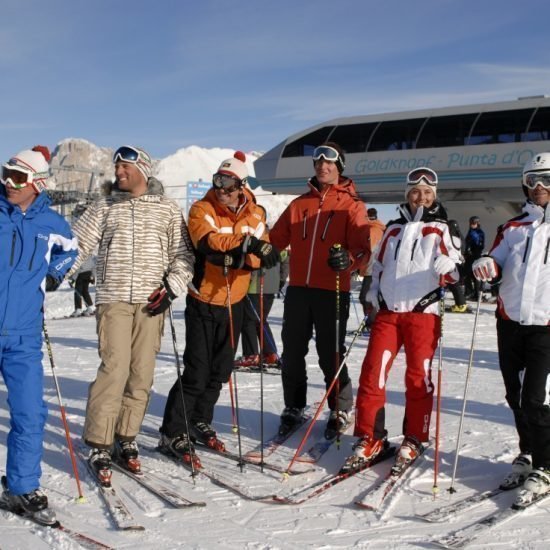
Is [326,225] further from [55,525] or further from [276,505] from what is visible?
[55,525]

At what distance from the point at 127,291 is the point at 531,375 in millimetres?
2305

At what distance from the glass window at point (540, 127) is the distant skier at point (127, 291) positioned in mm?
16671

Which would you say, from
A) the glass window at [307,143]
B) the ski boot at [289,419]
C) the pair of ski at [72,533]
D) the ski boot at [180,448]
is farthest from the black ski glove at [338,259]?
the glass window at [307,143]

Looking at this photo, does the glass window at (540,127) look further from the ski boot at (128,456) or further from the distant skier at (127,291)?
the ski boot at (128,456)

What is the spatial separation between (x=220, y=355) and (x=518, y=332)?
6.16 feet

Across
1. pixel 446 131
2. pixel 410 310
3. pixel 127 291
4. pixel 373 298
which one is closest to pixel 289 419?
pixel 373 298

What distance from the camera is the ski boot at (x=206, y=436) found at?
14.7 feet

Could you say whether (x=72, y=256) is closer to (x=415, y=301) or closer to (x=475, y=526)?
(x=415, y=301)

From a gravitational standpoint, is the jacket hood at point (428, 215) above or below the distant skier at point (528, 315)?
above

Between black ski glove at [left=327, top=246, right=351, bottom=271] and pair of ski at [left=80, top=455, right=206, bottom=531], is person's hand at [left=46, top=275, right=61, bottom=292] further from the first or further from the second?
black ski glove at [left=327, top=246, right=351, bottom=271]

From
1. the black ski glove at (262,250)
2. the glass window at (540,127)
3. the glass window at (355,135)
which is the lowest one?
the black ski glove at (262,250)

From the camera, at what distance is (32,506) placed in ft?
10.9

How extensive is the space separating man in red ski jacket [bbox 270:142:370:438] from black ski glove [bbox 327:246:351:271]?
199 millimetres

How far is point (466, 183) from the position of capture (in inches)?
775
